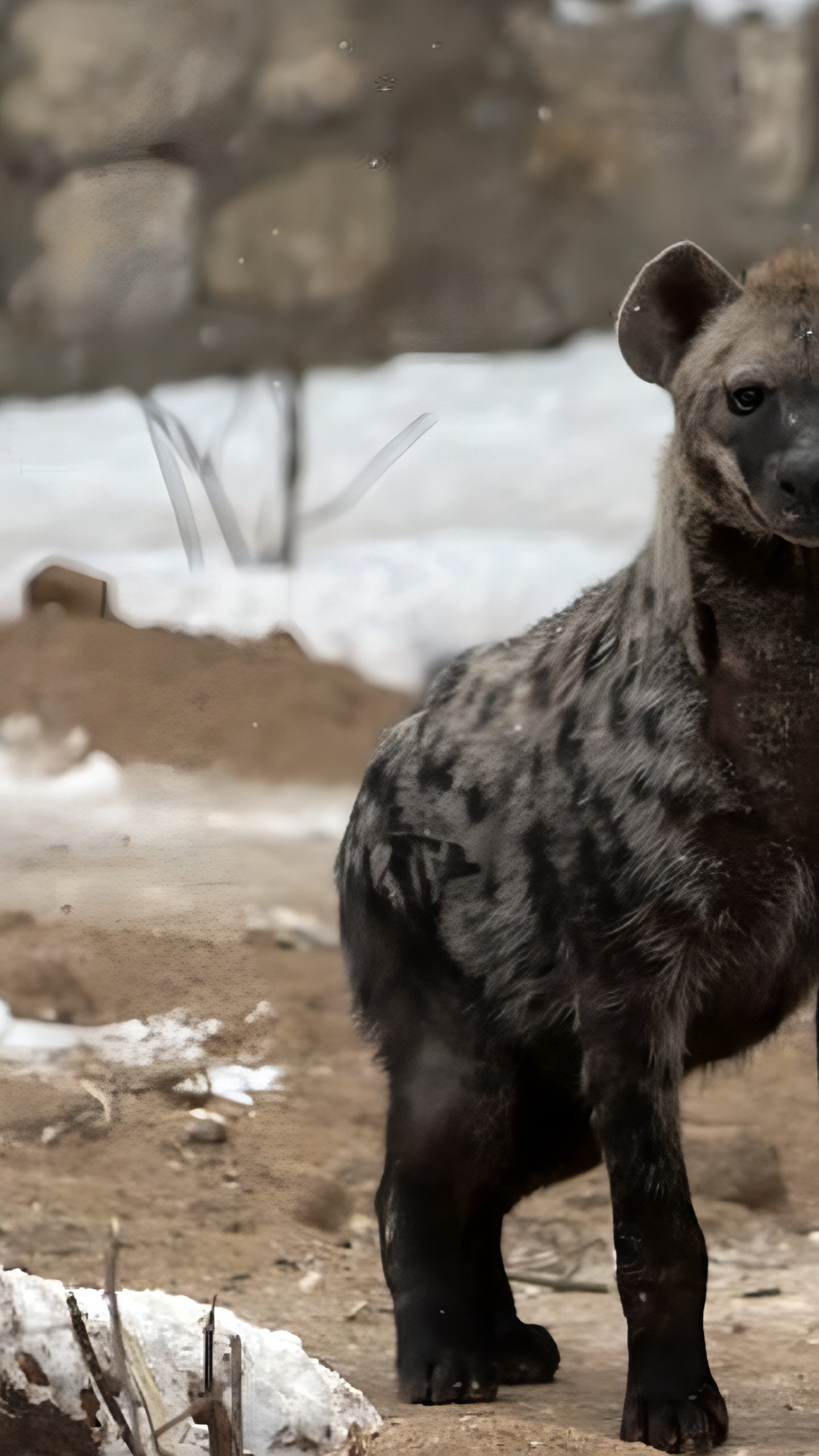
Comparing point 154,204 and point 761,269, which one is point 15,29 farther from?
point 761,269

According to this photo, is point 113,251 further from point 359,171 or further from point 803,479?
point 803,479

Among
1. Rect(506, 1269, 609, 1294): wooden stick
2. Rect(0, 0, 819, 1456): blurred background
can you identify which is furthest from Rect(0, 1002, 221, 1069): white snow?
Rect(506, 1269, 609, 1294): wooden stick

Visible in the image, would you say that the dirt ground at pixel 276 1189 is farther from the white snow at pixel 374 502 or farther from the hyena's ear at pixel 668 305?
the hyena's ear at pixel 668 305

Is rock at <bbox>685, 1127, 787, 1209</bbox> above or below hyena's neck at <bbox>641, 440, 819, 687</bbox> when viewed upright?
below

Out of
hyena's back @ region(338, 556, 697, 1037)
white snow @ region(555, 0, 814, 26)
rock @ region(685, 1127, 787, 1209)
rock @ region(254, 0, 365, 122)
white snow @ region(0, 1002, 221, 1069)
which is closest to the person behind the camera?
hyena's back @ region(338, 556, 697, 1037)

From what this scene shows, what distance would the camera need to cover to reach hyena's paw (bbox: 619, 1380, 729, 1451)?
1.64m

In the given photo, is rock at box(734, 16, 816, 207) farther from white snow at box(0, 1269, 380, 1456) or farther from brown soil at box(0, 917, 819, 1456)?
white snow at box(0, 1269, 380, 1456)

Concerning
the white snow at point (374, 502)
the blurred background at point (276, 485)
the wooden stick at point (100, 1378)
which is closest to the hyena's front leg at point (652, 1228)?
the blurred background at point (276, 485)

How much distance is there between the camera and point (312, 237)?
225cm

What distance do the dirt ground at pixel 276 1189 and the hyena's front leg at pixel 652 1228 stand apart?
6cm

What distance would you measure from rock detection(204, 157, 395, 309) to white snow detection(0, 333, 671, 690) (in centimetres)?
12

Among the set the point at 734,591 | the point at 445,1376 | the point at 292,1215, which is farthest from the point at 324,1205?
the point at 734,591

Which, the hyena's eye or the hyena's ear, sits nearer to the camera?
the hyena's eye

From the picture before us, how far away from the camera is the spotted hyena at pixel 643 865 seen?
5.48 ft
